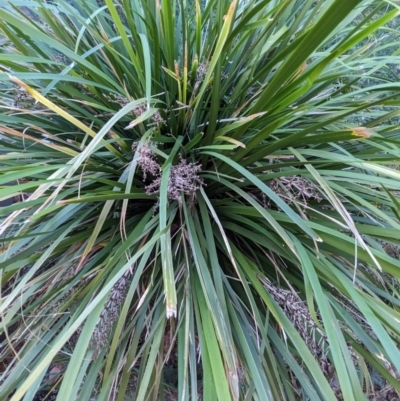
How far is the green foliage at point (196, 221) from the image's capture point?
1.54 ft

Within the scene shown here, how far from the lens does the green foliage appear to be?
1.54ft

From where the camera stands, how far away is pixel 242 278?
1.78 feet

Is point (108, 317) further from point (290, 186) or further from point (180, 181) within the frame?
point (290, 186)

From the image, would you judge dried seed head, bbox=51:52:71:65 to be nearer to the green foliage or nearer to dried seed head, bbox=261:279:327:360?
the green foliage

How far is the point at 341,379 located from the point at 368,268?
1.02 ft

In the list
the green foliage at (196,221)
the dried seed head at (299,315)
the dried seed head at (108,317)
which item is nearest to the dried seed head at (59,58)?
the green foliage at (196,221)

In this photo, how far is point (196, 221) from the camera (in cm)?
62

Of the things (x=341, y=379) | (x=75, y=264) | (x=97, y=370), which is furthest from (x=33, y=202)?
(x=341, y=379)

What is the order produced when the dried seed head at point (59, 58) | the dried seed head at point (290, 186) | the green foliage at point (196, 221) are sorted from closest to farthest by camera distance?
the green foliage at point (196, 221)
the dried seed head at point (290, 186)
the dried seed head at point (59, 58)

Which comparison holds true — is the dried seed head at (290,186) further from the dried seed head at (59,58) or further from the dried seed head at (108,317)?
the dried seed head at (59,58)

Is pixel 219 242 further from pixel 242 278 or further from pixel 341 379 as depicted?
pixel 341 379

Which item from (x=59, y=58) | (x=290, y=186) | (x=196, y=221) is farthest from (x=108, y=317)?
(x=59, y=58)

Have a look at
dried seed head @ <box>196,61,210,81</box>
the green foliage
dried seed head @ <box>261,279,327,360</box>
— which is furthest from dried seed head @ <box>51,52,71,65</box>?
dried seed head @ <box>261,279,327,360</box>

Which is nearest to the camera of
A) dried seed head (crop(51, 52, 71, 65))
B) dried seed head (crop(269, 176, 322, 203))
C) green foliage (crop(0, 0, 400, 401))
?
green foliage (crop(0, 0, 400, 401))
